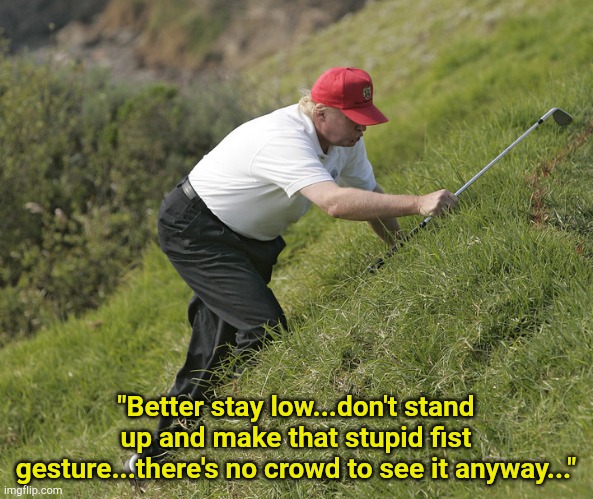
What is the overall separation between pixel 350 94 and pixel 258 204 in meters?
0.85

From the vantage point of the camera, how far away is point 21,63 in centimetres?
1179

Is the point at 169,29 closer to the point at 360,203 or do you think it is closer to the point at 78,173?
the point at 78,173

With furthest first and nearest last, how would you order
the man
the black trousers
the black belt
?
1. the black belt
2. the black trousers
3. the man

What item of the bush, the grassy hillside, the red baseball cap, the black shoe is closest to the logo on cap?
the red baseball cap

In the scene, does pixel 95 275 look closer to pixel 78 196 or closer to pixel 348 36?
pixel 78 196

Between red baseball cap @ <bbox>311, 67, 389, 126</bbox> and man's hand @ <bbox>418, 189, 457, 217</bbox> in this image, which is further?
red baseball cap @ <bbox>311, 67, 389, 126</bbox>

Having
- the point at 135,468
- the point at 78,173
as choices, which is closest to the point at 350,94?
the point at 135,468

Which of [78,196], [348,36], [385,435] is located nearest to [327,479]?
[385,435]

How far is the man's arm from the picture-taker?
4.42 meters

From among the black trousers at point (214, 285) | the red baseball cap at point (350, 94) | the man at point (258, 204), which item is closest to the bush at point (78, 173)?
the black trousers at point (214, 285)

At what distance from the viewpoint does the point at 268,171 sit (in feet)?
15.5

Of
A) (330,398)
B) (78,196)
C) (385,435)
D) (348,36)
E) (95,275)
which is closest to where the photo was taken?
(385,435)

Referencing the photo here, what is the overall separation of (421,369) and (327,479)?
0.73m

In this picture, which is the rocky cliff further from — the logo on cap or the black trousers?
the logo on cap
